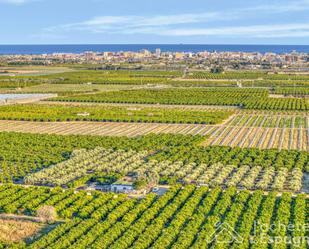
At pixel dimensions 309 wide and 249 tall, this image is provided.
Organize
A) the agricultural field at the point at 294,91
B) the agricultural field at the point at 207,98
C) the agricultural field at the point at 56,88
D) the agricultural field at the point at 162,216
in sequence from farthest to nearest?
the agricultural field at the point at 56,88 < the agricultural field at the point at 294,91 < the agricultural field at the point at 207,98 < the agricultural field at the point at 162,216

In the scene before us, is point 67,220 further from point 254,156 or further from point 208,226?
point 254,156

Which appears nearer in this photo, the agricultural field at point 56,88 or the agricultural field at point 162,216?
the agricultural field at point 162,216

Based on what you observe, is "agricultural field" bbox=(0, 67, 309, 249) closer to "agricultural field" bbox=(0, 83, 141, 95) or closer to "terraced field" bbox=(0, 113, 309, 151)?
"terraced field" bbox=(0, 113, 309, 151)

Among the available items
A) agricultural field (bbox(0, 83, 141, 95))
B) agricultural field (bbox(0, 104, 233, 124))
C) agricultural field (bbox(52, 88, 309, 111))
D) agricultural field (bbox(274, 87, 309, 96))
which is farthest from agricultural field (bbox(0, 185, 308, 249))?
agricultural field (bbox(0, 83, 141, 95))

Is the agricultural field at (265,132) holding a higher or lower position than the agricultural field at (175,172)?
lower
